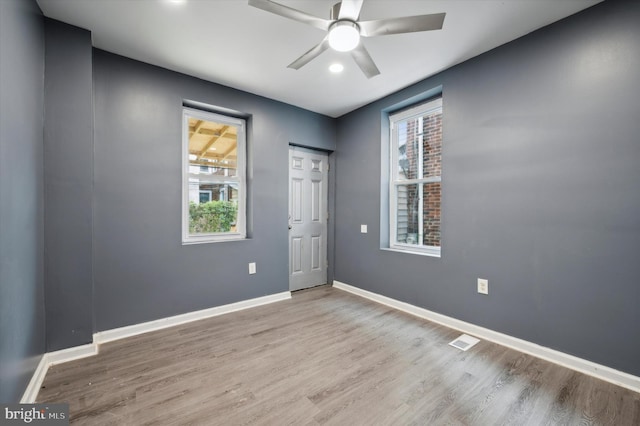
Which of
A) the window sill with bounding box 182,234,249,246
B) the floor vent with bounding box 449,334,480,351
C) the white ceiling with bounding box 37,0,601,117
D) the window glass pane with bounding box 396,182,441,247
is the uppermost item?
the white ceiling with bounding box 37,0,601,117

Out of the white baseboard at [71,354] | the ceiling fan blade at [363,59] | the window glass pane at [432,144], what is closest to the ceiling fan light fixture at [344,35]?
the ceiling fan blade at [363,59]

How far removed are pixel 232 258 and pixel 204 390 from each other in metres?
1.62

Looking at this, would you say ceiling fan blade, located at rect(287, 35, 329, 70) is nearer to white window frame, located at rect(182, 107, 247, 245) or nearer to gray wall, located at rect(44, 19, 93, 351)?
white window frame, located at rect(182, 107, 247, 245)

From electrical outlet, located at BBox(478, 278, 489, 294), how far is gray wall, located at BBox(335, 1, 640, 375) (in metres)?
0.06

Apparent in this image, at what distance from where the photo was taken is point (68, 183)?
2.21 metres

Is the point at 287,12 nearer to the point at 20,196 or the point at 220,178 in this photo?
the point at 20,196

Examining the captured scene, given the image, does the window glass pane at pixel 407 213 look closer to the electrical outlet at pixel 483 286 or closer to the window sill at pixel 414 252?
the window sill at pixel 414 252

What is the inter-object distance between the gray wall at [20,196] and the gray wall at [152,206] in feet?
1.60

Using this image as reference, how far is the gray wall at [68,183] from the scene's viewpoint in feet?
7.04

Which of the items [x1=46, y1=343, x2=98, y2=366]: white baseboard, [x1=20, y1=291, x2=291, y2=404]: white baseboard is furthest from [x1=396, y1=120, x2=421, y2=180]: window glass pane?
[x1=46, y1=343, x2=98, y2=366]: white baseboard

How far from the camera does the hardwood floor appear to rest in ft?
5.29

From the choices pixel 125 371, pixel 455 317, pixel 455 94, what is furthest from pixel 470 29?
pixel 125 371

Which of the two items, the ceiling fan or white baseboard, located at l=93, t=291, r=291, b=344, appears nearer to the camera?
the ceiling fan

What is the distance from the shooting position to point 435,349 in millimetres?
2379
